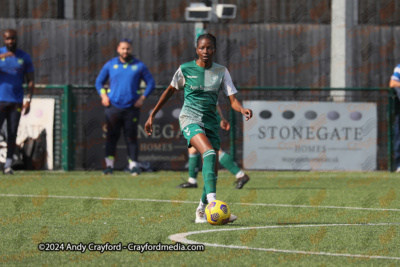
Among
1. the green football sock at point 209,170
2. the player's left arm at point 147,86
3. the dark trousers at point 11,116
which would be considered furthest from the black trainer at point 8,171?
the green football sock at point 209,170

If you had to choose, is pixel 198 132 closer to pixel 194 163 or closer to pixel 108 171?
pixel 194 163

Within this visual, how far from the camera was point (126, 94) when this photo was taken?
48.0ft

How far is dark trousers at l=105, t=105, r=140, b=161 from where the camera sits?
1469 centimetres

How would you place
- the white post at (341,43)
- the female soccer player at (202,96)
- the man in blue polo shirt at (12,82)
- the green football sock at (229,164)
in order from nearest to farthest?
the female soccer player at (202,96) → the green football sock at (229,164) → the man in blue polo shirt at (12,82) → the white post at (341,43)

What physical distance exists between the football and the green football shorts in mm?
794

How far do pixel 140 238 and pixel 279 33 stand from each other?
62.1 feet

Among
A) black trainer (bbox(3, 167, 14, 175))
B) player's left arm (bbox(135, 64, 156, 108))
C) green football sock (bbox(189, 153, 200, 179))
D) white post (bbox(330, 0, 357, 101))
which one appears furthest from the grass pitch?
white post (bbox(330, 0, 357, 101))

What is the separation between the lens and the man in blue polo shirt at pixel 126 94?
14586 mm

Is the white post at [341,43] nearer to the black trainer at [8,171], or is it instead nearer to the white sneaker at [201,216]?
the black trainer at [8,171]

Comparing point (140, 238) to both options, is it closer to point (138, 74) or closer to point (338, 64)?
point (138, 74)

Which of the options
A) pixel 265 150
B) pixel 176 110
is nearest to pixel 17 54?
pixel 176 110

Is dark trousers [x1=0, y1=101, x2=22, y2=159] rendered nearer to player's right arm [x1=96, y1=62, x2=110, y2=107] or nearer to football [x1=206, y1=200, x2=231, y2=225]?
player's right arm [x1=96, y1=62, x2=110, y2=107]

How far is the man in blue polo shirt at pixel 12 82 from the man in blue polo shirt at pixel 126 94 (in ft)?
4.23

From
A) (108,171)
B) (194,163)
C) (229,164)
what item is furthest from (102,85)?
(229,164)
